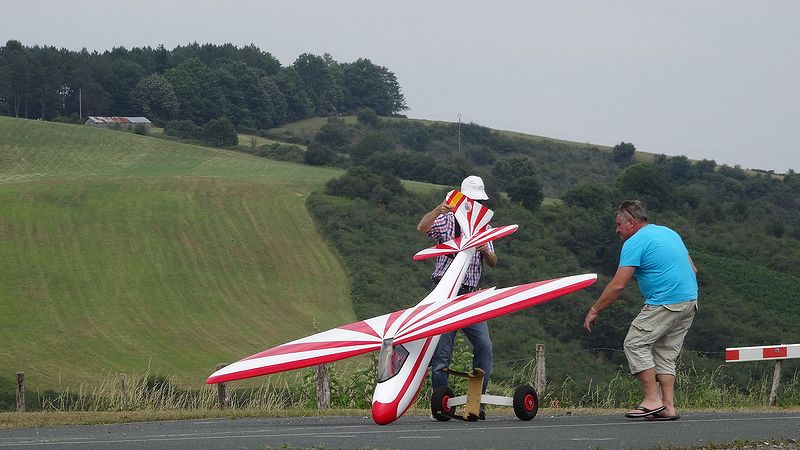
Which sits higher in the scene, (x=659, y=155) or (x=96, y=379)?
(x=659, y=155)

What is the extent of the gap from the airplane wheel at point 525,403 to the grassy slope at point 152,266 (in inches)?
1465

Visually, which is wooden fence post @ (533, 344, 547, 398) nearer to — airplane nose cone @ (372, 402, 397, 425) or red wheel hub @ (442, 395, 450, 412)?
red wheel hub @ (442, 395, 450, 412)

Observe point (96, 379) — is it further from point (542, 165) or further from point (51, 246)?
point (542, 165)

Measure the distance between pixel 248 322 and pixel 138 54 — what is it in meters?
106

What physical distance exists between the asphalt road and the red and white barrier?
8.03 ft

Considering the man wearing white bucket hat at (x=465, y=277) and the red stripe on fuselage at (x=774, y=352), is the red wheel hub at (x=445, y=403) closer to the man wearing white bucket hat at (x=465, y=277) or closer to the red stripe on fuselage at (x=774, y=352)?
the man wearing white bucket hat at (x=465, y=277)

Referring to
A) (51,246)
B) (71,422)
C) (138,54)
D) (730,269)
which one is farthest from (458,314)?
(138,54)

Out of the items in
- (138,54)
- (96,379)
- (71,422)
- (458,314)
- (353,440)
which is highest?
(138,54)

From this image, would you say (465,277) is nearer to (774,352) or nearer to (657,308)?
(657,308)

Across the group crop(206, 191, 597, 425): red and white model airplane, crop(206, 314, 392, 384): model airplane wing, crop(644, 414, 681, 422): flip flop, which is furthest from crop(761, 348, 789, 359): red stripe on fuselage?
crop(206, 314, 392, 384): model airplane wing

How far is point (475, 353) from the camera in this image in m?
11.7

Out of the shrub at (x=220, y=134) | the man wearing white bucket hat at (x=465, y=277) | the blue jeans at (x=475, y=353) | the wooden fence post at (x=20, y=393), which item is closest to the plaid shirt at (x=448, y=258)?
the man wearing white bucket hat at (x=465, y=277)

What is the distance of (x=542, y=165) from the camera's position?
14862cm

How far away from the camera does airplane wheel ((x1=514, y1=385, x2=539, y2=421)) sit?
36.0 feet
